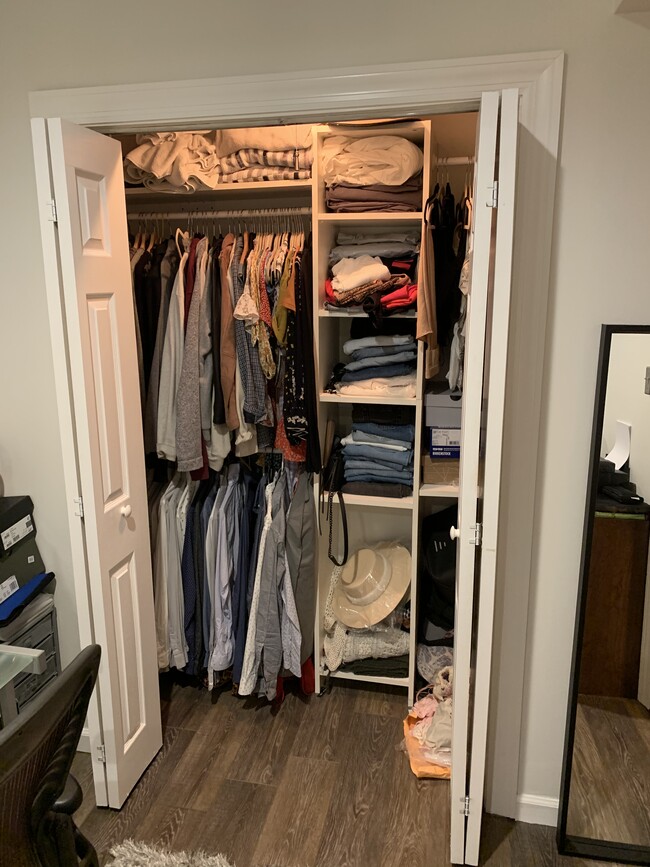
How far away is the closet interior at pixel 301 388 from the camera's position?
91.1 inches

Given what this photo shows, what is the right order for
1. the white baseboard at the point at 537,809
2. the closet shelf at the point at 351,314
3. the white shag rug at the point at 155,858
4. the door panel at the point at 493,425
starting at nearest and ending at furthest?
the door panel at the point at 493,425 < the white shag rug at the point at 155,858 < the white baseboard at the point at 537,809 < the closet shelf at the point at 351,314

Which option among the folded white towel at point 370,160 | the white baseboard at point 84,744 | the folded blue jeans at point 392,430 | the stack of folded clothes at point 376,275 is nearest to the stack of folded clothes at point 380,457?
the folded blue jeans at point 392,430

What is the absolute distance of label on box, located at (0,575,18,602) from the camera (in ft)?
6.80

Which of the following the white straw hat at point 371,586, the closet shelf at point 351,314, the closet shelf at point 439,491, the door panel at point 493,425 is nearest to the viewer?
the door panel at point 493,425

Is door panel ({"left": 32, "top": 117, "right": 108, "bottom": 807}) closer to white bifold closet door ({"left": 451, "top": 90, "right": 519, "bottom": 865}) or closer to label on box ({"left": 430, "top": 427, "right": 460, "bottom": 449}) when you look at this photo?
white bifold closet door ({"left": 451, "top": 90, "right": 519, "bottom": 865})

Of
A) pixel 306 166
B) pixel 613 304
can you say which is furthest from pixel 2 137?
pixel 613 304

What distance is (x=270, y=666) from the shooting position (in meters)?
2.55

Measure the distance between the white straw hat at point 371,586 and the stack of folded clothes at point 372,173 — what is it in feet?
4.52

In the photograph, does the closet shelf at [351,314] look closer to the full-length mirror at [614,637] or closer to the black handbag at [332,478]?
the black handbag at [332,478]

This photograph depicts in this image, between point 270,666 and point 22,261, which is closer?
point 22,261

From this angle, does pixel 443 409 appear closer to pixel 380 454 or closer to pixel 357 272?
pixel 380 454

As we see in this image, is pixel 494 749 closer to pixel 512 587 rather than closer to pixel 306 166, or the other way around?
pixel 512 587

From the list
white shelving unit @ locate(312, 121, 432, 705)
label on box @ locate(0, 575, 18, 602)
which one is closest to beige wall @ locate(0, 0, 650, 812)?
white shelving unit @ locate(312, 121, 432, 705)

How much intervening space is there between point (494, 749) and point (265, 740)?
0.89 metres
